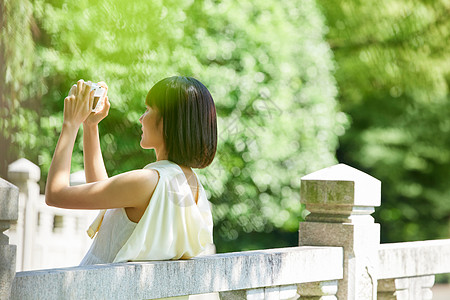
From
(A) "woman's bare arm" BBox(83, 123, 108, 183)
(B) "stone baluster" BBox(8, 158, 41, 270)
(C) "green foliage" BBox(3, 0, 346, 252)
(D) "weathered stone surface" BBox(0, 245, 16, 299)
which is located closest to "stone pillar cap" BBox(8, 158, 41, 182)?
(B) "stone baluster" BBox(8, 158, 41, 270)

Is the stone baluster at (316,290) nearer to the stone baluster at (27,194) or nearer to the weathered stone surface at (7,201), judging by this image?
the weathered stone surface at (7,201)

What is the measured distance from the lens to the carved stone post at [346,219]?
Result: 3764mm

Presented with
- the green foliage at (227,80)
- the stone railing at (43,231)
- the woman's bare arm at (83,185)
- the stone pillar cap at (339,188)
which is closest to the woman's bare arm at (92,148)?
the woman's bare arm at (83,185)

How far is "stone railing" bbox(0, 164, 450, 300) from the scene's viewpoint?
2461mm

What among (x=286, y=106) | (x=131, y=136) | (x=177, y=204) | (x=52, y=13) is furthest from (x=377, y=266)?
(x=286, y=106)

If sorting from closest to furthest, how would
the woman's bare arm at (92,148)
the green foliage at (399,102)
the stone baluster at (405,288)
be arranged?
the woman's bare arm at (92,148) → the stone baluster at (405,288) → the green foliage at (399,102)

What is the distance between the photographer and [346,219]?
380 centimetres

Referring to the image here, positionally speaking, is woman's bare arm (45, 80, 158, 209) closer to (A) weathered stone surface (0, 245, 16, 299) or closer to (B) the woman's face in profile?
(B) the woman's face in profile

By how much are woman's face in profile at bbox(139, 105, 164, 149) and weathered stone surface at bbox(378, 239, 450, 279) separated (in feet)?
5.77

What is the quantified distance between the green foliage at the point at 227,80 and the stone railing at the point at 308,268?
4.79 metres

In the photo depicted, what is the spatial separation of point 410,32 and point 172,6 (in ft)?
19.3

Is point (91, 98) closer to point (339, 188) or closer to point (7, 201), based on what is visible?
point (7, 201)

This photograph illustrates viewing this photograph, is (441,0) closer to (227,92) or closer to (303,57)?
(303,57)

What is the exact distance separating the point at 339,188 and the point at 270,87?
745 cm
